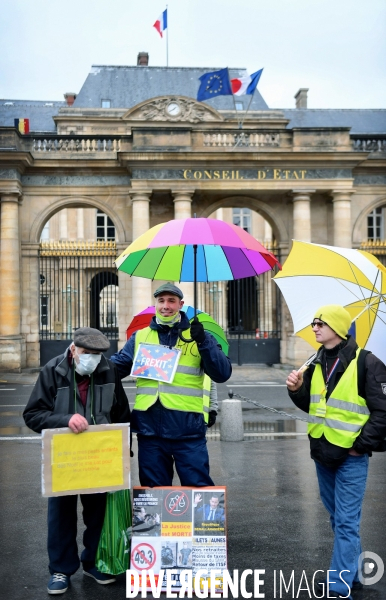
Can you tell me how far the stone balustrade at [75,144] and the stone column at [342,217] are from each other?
775 cm

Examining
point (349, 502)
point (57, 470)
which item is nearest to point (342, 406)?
point (349, 502)

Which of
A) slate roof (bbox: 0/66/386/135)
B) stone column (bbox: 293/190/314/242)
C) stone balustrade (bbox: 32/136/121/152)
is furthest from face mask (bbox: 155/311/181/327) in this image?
slate roof (bbox: 0/66/386/135)

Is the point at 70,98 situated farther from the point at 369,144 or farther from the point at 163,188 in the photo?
the point at 369,144

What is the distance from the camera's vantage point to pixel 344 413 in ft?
14.9

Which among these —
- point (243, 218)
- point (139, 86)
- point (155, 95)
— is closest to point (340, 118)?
point (243, 218)

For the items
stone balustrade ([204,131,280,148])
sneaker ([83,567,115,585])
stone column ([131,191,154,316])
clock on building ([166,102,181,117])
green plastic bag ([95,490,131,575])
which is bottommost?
sneaker ([83,567,115,585])

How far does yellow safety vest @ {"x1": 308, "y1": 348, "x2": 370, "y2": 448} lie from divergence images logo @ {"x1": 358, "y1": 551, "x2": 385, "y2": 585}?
35.1 inches

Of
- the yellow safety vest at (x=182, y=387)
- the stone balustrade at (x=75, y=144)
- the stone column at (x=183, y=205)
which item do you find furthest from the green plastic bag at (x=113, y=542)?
the stone balustrade at (x=75, y=144)

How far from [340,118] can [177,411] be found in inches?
1609

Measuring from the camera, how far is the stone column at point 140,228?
73.0 ft

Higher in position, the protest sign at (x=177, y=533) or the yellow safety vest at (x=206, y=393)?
the yellow safety vest at (x=206, y=393)

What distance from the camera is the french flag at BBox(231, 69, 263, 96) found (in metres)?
23.9

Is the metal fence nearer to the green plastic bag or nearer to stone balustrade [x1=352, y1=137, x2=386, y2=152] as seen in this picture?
stone balustrade [x1=352, y1=137, x2=386, y2=152]

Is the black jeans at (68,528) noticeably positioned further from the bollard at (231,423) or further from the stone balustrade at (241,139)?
the stone balustrade at (241,139)
